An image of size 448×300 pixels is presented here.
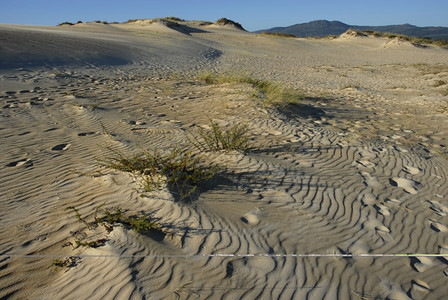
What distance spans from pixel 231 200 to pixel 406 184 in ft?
7.63

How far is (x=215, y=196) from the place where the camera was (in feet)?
10.1

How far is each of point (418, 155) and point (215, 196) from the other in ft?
11.6

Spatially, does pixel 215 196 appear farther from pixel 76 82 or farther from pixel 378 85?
pixel 378 85

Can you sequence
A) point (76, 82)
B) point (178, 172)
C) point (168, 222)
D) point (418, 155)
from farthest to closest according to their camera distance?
point (76, 82), point (418, 155), point (178, 172), point (168, 222)

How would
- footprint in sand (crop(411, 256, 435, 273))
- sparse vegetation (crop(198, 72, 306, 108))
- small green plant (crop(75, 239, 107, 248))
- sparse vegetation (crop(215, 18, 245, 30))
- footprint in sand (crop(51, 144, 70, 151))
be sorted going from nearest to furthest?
1. small green plant (crop(75, 239, 107, 248))
2. footprint in sand (crop(411, 256, 435, 273))
3. footprint in sand (crop(51, 144, 70, 151))
4. sparse vegetation (crop(198, 72, 306, 108))
5. sparse vegetation (crop(215, 18, 245, 30))

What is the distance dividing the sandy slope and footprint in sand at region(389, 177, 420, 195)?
2 cm

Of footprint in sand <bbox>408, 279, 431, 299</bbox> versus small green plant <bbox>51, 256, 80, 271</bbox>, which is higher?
small green plant <bbox>51, 256, 80, 271</bbox>

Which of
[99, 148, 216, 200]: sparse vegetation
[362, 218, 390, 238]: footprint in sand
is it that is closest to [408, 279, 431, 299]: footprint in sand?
[362, 218, 390, 238]: footprint in sand

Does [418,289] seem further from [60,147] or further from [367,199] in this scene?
[60,147]

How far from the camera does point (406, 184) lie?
12.3 ft

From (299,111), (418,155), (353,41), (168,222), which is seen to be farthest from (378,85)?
(353,41)

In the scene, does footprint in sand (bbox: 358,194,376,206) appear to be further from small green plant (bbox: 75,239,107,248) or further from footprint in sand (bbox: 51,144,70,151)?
footprint in sand (bbox: 51,144,70,151)

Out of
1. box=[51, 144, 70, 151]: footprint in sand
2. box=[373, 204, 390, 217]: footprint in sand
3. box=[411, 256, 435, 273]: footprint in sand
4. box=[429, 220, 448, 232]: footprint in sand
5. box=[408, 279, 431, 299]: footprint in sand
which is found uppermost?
box=[51, 144, 70, 151]: footprint in sand

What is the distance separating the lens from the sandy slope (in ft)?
7.16
